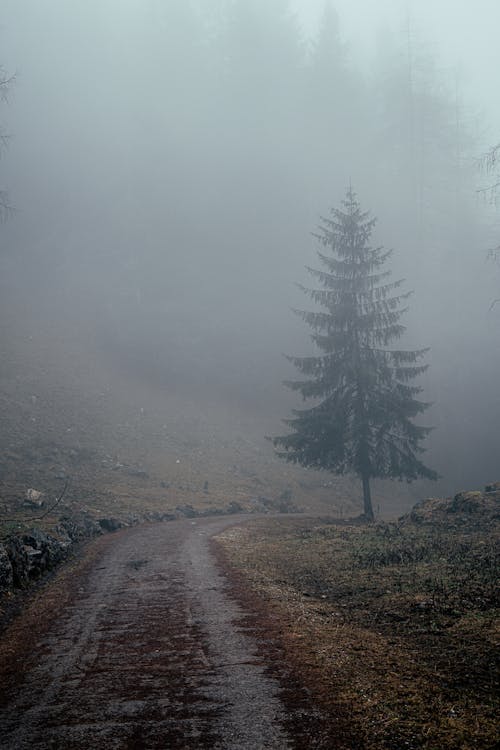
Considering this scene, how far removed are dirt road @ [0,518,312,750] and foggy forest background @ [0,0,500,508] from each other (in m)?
31.1

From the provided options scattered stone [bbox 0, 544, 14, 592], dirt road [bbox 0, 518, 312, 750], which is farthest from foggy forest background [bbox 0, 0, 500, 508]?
dirt road [bbox 0, 518, 312, 750]

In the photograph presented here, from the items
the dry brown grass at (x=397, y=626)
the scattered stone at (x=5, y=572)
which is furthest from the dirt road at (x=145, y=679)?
the scattered stone at (x=5, y=572)

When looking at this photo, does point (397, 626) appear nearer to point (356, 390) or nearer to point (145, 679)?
point (145, 679)

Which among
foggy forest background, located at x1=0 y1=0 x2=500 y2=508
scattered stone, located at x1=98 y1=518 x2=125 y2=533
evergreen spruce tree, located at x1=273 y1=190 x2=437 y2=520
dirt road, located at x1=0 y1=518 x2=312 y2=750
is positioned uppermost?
foggy forest background, located at x1=0 y1=0 x2=500 y2=508

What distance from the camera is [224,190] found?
5794 centimetres

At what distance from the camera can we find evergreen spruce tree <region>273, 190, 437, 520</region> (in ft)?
76.4

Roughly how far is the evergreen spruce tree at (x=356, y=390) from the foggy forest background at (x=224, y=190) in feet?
50.2

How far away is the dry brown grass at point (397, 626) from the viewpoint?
13.5ft

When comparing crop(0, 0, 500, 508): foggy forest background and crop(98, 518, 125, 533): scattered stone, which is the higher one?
crop(0, 0, 500, 508): foggy forest background

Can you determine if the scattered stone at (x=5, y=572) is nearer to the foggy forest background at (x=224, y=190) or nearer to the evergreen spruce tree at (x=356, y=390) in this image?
the evergreen spruce tree at (x=356, y=390)

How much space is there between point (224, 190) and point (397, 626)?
190ft

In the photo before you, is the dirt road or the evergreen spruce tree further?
the evergreen spruce tree

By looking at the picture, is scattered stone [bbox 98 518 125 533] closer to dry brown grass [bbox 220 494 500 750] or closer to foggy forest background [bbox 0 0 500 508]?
dry brown grass [bbox 220 494 500 750]

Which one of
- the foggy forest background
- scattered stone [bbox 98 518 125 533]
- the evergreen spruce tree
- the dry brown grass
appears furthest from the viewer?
the foggy forest background
